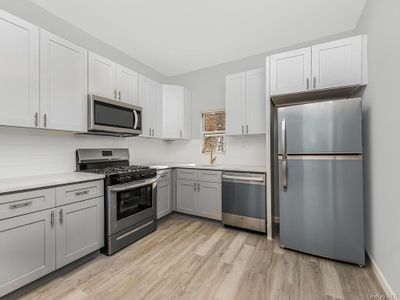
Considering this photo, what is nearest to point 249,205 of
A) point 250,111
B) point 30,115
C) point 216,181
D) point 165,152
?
point 216,181

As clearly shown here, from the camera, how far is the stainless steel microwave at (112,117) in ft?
7.80

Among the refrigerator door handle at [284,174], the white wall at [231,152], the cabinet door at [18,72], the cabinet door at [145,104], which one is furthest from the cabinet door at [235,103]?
the cabinet door at [18,72]

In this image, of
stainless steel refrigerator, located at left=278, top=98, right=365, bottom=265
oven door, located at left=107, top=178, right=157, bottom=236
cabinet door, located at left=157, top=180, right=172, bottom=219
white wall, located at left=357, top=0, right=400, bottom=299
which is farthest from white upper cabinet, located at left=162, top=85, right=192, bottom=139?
white wall, located at left=357, top=0, right=400, bottom=299

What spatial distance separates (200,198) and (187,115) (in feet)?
5.60

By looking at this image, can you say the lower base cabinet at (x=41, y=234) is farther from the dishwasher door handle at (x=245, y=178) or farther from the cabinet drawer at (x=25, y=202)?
the dishwasher door handle at (x=245, y=178)

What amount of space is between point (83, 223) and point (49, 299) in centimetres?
62

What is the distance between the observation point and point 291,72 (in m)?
2.45

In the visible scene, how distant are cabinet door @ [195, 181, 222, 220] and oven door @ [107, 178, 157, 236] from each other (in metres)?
0.74

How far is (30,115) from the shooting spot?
73.7 inches

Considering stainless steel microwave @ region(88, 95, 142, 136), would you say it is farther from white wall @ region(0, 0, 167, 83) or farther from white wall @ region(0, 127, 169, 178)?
white wall @ region(0, 0, 167, 83)

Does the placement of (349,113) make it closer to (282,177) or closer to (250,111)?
(282,177)

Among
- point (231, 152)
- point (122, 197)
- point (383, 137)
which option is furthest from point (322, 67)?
point (122, 197)

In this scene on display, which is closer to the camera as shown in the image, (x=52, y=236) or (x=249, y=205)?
(x=52, y=236)

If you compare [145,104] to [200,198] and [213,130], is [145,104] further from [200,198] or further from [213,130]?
[200,198]
